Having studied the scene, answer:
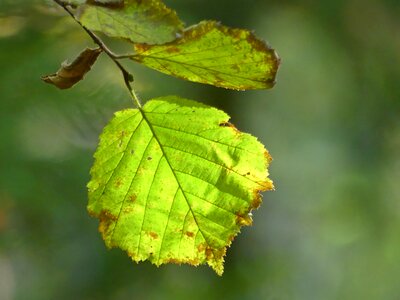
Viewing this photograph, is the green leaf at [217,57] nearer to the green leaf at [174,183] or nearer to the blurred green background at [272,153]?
the green leaf at [174,183]

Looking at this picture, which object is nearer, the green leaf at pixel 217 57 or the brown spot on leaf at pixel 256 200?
the green leaf at pixel 217 57

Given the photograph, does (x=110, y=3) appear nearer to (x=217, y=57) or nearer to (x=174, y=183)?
(x=217, y=57)

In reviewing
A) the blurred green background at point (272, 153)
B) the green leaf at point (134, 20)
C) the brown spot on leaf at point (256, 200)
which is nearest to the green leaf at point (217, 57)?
the green leaf at point (134, 20)

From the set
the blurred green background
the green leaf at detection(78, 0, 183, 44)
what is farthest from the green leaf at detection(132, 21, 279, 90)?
the blurred green background

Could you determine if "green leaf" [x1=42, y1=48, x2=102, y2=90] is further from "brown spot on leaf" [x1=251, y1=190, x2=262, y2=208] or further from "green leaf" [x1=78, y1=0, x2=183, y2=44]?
"brown spot on leaf" [x1=251, y1=190, x2=262, y2=208]

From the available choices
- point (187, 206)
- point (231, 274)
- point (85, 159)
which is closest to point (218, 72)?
point (187, 206)

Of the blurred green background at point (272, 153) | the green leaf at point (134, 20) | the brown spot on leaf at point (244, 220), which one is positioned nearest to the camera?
the green leaf at point (134, 20)
